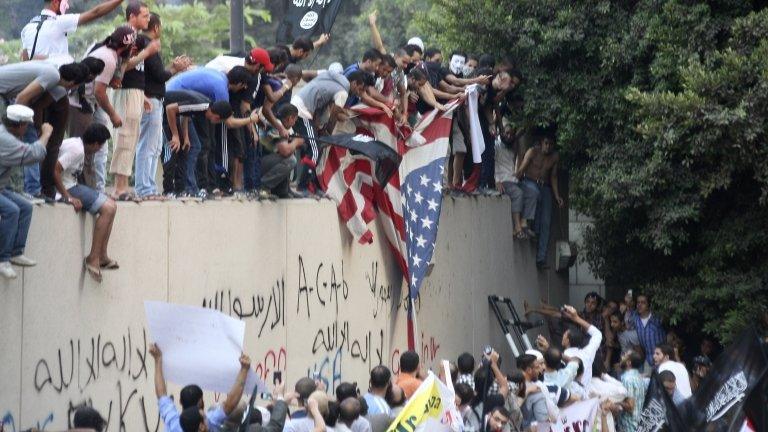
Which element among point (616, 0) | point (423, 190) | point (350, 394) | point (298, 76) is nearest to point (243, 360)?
point (350, 394)

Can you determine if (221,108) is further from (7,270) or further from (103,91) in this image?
(7,270)

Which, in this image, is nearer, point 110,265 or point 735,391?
point 110,265

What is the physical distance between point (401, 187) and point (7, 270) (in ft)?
23.6

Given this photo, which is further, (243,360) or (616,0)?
(616,0)

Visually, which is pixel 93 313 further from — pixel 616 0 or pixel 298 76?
pixel 616 0

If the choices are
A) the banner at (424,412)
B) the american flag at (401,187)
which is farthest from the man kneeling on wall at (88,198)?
the american flag at (401,187)

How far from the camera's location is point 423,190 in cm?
1627

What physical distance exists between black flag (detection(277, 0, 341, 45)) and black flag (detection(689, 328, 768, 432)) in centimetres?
504

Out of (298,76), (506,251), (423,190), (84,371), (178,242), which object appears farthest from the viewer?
(506,251)

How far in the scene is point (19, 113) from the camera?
9195 millimetres

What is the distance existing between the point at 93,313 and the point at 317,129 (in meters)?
4.53

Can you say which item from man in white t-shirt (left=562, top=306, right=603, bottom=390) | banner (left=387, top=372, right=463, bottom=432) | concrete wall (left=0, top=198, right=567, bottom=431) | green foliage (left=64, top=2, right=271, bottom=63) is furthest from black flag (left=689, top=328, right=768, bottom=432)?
green foliage (left=64, top=2, right=271, bottom=63)

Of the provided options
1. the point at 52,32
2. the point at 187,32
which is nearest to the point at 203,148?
the point at 52,32

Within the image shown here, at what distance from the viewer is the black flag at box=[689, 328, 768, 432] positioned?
12305 mm
